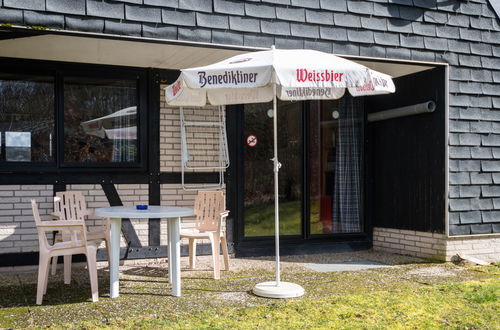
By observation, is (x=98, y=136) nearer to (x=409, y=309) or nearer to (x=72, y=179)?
(x=72, y=179)

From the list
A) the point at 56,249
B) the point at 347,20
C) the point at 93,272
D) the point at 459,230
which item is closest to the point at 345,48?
the point at 347,20

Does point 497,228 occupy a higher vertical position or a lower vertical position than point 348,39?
lower

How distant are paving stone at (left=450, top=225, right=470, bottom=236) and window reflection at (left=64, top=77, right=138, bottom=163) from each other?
3766 millimetres

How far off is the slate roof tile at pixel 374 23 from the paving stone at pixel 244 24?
128 cm

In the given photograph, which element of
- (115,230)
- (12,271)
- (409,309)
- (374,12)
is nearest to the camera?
(409,309)

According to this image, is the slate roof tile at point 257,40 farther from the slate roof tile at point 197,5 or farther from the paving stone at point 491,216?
the paving stone at point 491,216

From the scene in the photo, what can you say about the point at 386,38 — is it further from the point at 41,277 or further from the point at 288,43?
the point at 41,277

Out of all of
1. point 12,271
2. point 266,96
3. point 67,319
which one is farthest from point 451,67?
point 12,271

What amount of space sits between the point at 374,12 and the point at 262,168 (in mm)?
2282

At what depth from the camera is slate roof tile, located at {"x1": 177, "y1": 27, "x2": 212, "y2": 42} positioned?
17.1 feet

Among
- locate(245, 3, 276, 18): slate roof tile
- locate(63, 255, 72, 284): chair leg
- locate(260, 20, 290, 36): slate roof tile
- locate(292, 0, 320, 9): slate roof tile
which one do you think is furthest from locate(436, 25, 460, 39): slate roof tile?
locate(63, 255, 72, 284): chair leg

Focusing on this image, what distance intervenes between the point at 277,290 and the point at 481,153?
334 centimetres

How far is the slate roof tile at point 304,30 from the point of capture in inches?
224

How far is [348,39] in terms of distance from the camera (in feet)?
19.5
